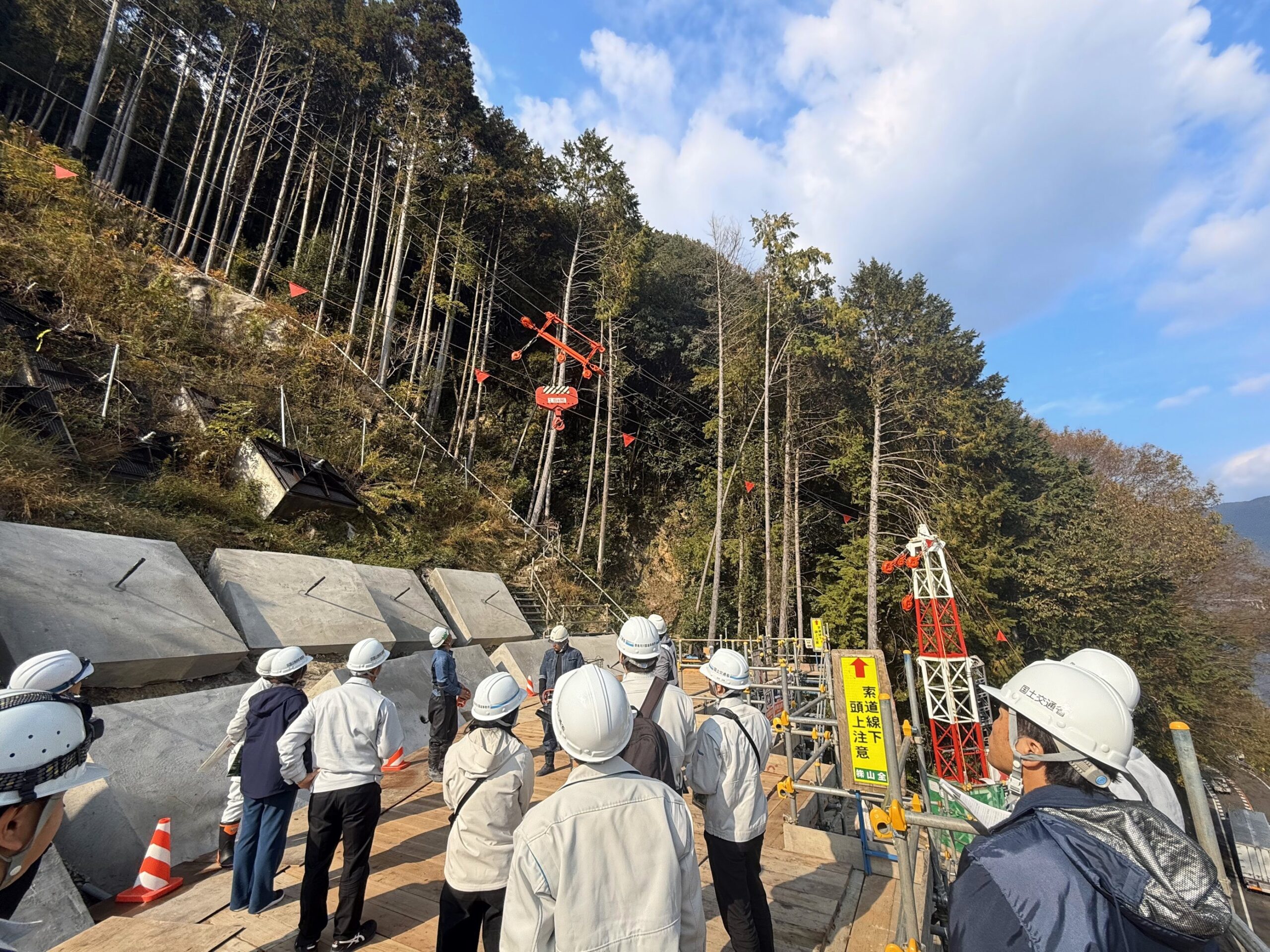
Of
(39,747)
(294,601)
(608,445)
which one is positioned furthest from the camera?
(608,445)

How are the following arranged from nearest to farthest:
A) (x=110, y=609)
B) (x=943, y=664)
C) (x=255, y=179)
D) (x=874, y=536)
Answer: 1. (x=110, y=609)
2. (x=943, y=664)
3. (x=874, y=536)
4. (x=255, y=179)

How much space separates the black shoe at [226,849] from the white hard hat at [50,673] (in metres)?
1.82

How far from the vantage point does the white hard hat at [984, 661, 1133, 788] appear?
135 cm

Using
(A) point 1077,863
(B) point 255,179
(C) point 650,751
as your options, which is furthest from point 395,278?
(A) point 1077,863

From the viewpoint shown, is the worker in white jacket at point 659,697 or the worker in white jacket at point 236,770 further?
the worker in white jacket at point 236,770

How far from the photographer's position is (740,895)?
2555mm

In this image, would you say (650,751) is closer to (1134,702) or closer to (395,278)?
(1134,702)

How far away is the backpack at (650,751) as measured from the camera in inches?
92.5

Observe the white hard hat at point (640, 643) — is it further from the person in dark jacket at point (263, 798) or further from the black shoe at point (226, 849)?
the black shoe at point (226, 849)

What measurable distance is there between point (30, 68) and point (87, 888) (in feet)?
80.0

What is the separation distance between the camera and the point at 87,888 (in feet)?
10.4

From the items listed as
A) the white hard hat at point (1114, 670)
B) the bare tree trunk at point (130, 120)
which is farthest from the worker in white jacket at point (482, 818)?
the bare tree trunk at point (130, 120)

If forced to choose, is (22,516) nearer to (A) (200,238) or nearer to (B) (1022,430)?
(A) (200,238)

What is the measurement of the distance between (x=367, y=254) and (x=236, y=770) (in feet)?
57.4
